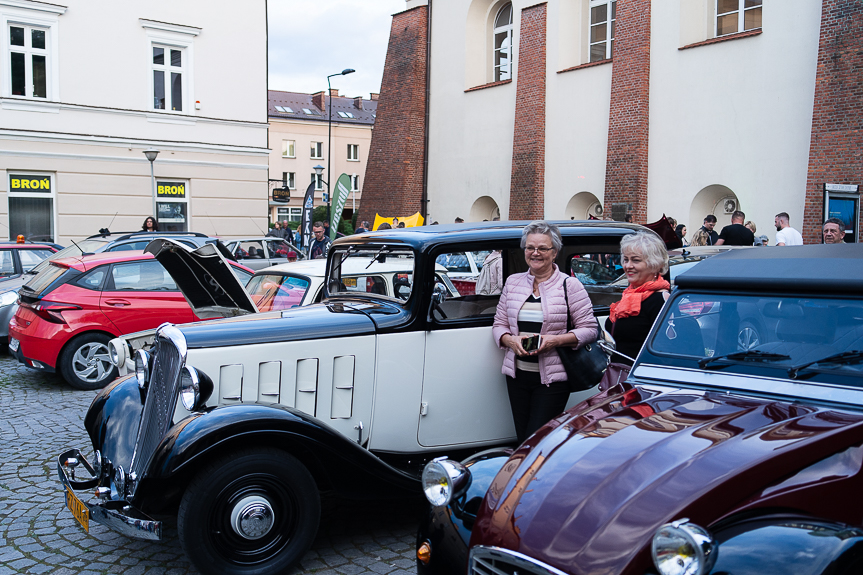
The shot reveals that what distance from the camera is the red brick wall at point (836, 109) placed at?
43.9 feet

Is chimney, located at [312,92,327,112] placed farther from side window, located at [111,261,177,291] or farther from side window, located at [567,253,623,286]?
side window, located at [567,253,623,286]

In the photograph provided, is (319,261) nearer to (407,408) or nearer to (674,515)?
(407,408)

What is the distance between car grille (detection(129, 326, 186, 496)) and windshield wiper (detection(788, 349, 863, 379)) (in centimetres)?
308

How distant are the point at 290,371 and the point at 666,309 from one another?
2.15 m

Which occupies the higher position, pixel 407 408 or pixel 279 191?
pixel 279 191

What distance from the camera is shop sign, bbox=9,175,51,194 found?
1902 centimetres

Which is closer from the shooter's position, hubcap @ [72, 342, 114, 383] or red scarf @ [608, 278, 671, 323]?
red scarf @ [608, 278, 671, 323]

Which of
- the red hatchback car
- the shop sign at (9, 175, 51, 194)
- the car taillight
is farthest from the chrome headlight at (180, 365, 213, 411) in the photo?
the shop sign at (9, 175, 51, 194)

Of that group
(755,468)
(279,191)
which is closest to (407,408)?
(755,468)

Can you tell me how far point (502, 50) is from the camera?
73.7ft

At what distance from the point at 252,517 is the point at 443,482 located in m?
1.27

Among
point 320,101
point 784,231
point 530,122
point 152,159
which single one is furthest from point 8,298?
point 320,101

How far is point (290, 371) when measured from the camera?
4117mm

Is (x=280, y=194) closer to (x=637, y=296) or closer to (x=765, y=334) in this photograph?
(x=637, y=296)
